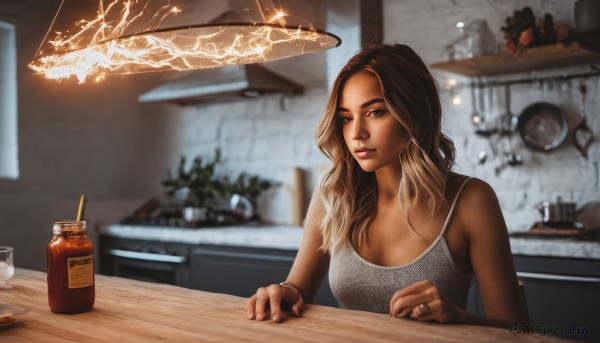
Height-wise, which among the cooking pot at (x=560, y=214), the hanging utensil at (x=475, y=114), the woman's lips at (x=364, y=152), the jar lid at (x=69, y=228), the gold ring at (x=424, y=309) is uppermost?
the hanging utensil at (x=475, y=114)

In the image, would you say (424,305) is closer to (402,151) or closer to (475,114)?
(402,151)

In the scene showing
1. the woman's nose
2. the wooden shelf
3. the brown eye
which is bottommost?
the woman's nose

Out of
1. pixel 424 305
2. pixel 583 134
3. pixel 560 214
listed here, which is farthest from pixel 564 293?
pixel 424 305

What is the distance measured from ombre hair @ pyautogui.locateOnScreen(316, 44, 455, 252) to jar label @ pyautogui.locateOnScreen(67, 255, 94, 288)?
28.5 inches

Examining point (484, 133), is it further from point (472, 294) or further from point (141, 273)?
point (141, 273)

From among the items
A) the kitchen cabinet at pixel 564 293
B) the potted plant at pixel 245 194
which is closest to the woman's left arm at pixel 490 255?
the kitchen cabinet at pixel 564 293

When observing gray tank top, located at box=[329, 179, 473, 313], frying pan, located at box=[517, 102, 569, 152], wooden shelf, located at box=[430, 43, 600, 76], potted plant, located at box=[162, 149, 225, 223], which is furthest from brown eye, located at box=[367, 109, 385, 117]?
potted plant, located at box=[162, 149, 225, 223]

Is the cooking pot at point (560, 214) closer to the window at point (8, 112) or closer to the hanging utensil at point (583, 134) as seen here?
the hanging utensil at point (583, 134)

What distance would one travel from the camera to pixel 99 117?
4344 millimetres

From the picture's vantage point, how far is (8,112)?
12.4 feet

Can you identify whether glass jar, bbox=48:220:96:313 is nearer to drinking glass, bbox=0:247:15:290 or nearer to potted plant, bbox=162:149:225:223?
drinking glass, bbox=0:247:15:290

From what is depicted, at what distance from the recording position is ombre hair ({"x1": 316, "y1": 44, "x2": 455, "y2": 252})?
1708 millimetres

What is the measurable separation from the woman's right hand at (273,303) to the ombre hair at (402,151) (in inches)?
14.3

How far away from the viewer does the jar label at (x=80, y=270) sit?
4.51 ft
